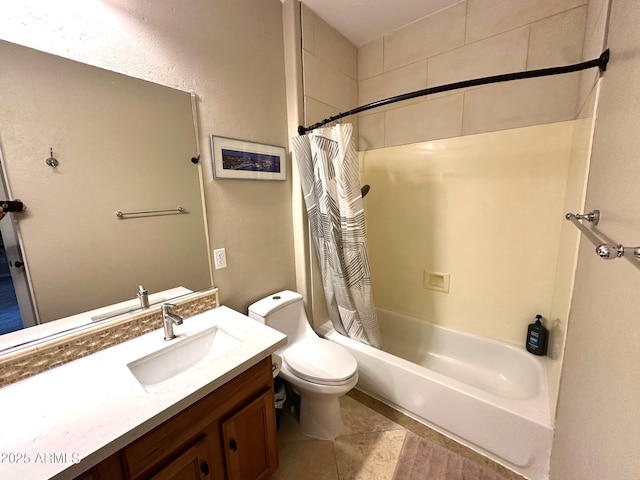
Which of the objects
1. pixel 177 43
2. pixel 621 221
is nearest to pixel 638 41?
pixel 621 221

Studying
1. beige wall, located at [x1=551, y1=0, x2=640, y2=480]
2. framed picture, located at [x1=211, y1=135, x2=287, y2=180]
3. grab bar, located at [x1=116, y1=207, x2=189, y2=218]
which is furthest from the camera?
framed picture, located at [x1=211, y1=135, x2=287, y2=180]

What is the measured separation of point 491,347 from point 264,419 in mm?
1637

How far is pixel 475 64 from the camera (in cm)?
164

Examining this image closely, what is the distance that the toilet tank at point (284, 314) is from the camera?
1.53 meters

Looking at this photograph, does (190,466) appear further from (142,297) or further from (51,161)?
(51,161)

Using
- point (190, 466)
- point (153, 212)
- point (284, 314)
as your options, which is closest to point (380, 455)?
point (284, 314)

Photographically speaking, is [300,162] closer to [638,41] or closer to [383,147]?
[383,147]

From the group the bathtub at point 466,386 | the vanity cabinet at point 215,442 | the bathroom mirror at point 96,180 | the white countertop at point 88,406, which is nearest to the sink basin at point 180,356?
the white countertop at point 88,406

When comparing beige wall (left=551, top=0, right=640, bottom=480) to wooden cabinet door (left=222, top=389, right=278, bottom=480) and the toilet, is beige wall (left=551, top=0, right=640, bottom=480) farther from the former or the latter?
wooden cabinet door (left=222, top=389, right=278, bottom=480)

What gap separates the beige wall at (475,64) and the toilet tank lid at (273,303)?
1.43 metres

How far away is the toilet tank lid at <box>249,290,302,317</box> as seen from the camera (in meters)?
1.52

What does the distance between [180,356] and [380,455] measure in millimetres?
1191

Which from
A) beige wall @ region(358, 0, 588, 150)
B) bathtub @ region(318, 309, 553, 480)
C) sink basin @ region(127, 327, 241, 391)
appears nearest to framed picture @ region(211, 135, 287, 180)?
sink basin @ region(127, 327, 241, 391)

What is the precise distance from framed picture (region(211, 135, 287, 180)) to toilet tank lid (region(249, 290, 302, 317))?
765 millimetres
